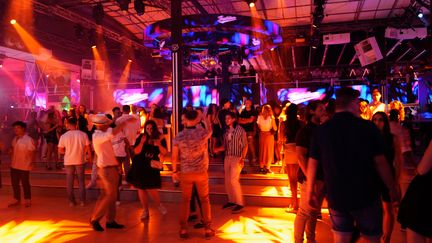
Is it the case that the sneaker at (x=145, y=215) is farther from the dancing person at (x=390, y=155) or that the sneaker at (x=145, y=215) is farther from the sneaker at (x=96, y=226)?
the dancing person at (x=390, y=155)

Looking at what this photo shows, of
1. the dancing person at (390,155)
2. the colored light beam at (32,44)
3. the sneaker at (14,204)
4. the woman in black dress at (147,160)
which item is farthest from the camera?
the colored light beam at (32,44)

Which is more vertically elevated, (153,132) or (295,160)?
(153,132)

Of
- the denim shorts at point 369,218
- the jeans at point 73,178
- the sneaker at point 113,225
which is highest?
the denim shorts at point 369,218

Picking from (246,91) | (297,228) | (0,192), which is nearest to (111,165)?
(297,228)

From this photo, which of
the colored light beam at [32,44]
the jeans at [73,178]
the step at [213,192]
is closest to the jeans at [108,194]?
the jeans at [73,178]

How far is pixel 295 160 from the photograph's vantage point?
16.5 feet

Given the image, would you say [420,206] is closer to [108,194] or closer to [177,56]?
[108,194]

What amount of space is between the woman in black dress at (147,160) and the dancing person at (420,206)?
3603mm

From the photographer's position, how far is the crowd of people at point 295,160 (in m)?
2.37

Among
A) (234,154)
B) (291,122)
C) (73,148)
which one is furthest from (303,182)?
(73,148)

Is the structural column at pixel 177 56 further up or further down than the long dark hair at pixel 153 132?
further up

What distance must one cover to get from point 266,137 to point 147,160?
322cm

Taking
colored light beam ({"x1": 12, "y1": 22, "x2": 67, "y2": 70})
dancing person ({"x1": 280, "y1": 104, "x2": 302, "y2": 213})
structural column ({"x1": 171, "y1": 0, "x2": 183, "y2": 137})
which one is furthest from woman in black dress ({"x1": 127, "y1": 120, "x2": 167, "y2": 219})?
colored light beam ({"x1": 12, "y1": 22, "x2": 67, "y2": 70})

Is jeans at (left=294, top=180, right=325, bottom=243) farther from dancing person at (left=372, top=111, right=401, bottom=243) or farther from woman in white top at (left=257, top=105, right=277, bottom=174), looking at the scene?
woman in white top at (left=257, top=105, right=277, bottom=174)
